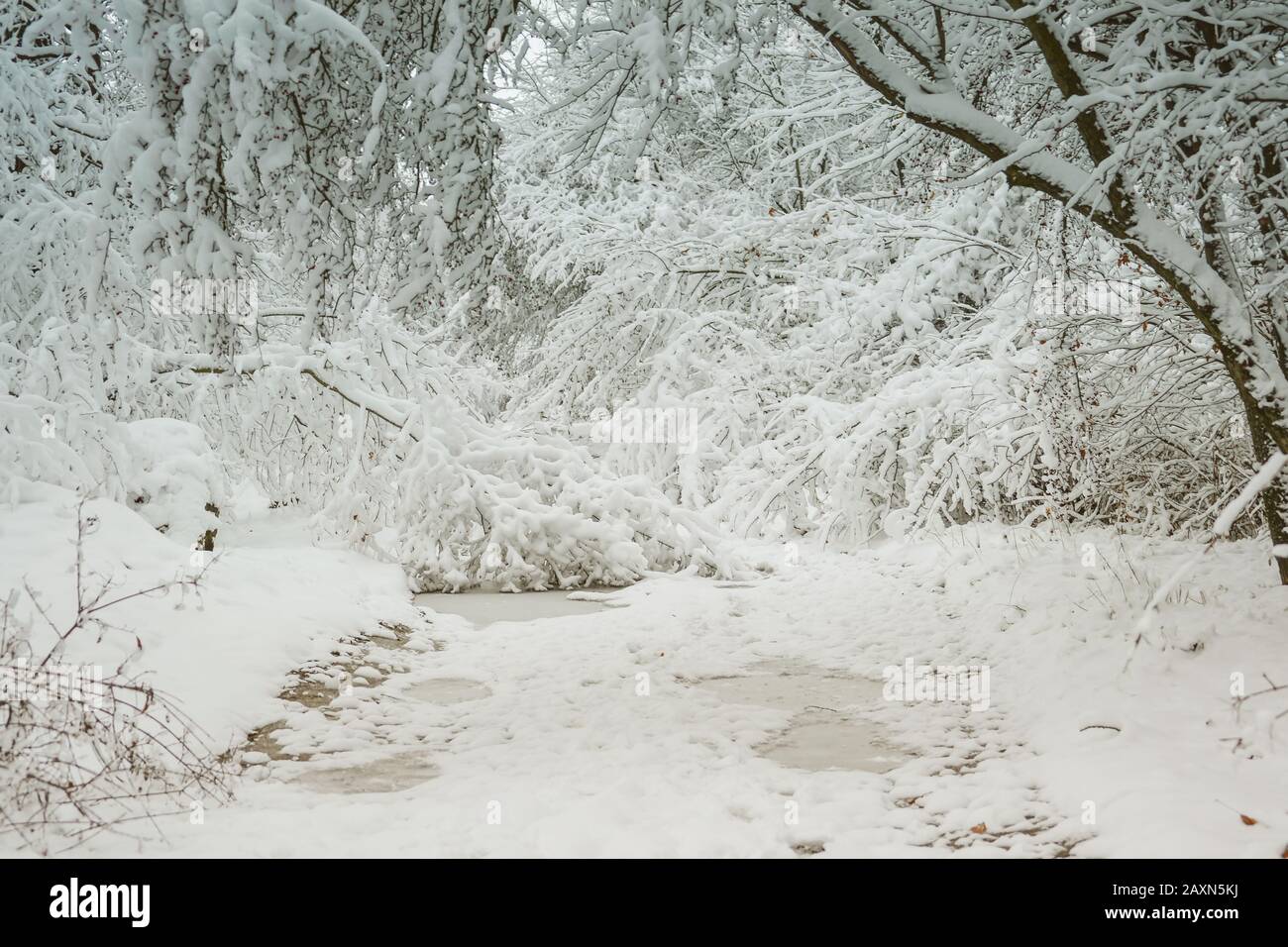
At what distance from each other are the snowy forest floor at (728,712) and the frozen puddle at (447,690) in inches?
2.7

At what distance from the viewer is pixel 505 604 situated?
30.3 feet

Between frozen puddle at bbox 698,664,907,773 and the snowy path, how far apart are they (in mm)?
19

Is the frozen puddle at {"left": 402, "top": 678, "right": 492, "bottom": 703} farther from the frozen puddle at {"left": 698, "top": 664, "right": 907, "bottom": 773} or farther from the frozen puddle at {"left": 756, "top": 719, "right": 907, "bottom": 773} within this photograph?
the frozen puddle at {"left": 756, "top": 719, "right": 907, "bottom": 773}

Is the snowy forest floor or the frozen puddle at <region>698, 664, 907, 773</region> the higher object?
the snowy forest floor

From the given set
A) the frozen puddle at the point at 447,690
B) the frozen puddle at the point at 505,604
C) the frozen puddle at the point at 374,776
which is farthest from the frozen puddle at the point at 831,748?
the frozen puddle at the point at 505,604

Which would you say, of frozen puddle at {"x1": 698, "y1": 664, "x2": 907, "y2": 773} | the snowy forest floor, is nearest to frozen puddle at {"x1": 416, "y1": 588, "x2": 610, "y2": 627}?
the snowy forest floor

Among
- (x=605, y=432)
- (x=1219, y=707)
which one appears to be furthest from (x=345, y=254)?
(x=605, y=432)

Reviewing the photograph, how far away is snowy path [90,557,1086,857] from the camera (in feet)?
12.1

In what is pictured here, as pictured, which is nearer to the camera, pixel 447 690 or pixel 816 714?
pixel 816 714

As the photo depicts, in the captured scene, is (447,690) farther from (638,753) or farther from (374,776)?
(638,753)

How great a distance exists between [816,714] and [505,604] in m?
4.30

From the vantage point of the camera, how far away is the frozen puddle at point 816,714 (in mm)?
4789

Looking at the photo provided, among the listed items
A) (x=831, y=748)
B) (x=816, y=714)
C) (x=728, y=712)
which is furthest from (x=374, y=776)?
(x=816, y=714)
